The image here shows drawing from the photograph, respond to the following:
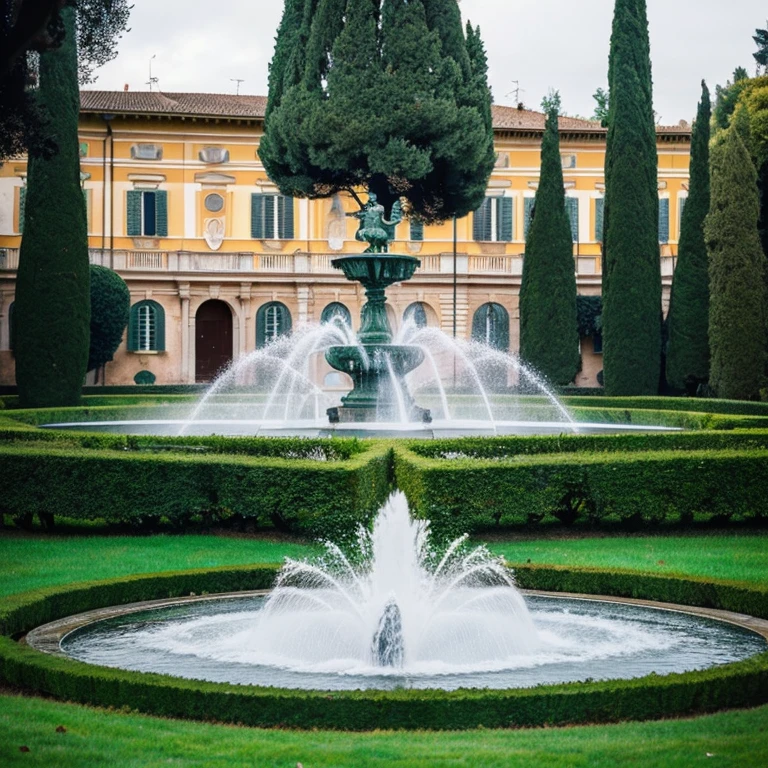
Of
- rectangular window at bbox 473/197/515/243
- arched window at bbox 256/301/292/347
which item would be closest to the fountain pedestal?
arched window at bbox 256/301/292/347

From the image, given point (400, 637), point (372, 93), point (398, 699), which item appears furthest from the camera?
point (372, 93)

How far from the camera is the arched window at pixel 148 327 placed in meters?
41.4

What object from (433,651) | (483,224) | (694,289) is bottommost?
(433,651)

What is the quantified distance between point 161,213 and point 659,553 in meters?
32.9

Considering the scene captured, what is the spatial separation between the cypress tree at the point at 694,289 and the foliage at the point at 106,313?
594 inches

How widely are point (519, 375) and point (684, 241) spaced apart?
23.5ft

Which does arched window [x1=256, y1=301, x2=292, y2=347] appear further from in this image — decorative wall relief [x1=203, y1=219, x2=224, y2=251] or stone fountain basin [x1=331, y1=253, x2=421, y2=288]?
stone fountain basin [x1=331, y1=253, x2=421, y2=288]

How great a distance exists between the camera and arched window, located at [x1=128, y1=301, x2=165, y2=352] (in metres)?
41.4

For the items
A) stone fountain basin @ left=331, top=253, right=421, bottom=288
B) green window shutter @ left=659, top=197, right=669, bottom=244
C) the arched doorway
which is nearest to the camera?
stone fountain basin @ left=331, top=253, right=421, bottom=288

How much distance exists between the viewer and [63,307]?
28.2 m

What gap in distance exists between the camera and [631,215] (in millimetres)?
31094

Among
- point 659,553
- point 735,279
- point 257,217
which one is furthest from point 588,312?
point 659,553

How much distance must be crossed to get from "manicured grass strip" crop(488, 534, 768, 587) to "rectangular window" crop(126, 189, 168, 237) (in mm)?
31606

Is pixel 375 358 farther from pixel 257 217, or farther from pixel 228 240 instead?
pixel 257 217
